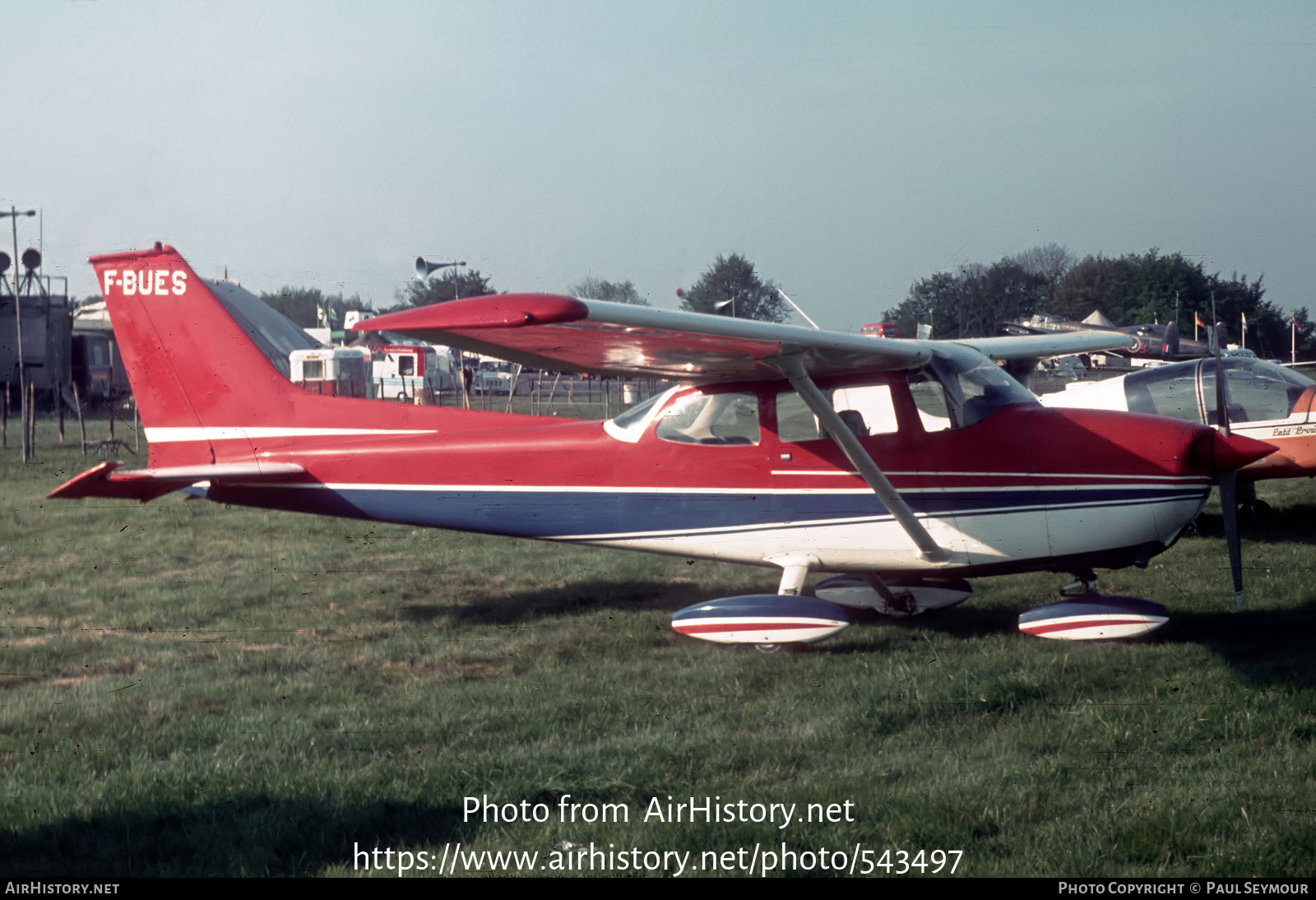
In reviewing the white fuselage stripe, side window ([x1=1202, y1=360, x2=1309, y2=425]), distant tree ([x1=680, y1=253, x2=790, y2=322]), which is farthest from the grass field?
distant tree ([x1=680, y1=253, x2=790, y2=322])

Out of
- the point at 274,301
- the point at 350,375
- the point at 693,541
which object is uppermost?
the point at 274,301

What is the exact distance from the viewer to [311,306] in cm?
6253

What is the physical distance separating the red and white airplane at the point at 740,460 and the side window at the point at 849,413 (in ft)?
0.04

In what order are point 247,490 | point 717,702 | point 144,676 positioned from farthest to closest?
1. point 247,490
2. point 144,676
3. point 717,702

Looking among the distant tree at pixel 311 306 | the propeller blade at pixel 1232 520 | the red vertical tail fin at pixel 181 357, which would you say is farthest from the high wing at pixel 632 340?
the distant tree at pixel 311 306

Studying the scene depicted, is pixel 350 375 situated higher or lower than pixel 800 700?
higher

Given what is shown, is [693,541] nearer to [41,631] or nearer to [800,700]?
[800,700]

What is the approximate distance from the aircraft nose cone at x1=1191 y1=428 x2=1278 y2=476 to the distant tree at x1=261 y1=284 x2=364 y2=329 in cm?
5164

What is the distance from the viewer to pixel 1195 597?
25.1 ft

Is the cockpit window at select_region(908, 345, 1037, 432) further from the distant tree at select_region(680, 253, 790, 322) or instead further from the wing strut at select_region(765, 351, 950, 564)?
the distant tree at select_region(680, 253, 790, 322)

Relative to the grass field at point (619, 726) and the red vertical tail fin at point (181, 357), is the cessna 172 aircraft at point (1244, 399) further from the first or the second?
the red vertical tail fin at point (181, 357)

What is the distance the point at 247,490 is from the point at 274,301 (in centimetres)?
5357

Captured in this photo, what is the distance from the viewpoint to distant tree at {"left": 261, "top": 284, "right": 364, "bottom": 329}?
2194 inches

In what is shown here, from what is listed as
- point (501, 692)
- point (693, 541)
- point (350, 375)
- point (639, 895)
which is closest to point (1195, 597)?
point (693, 541)
